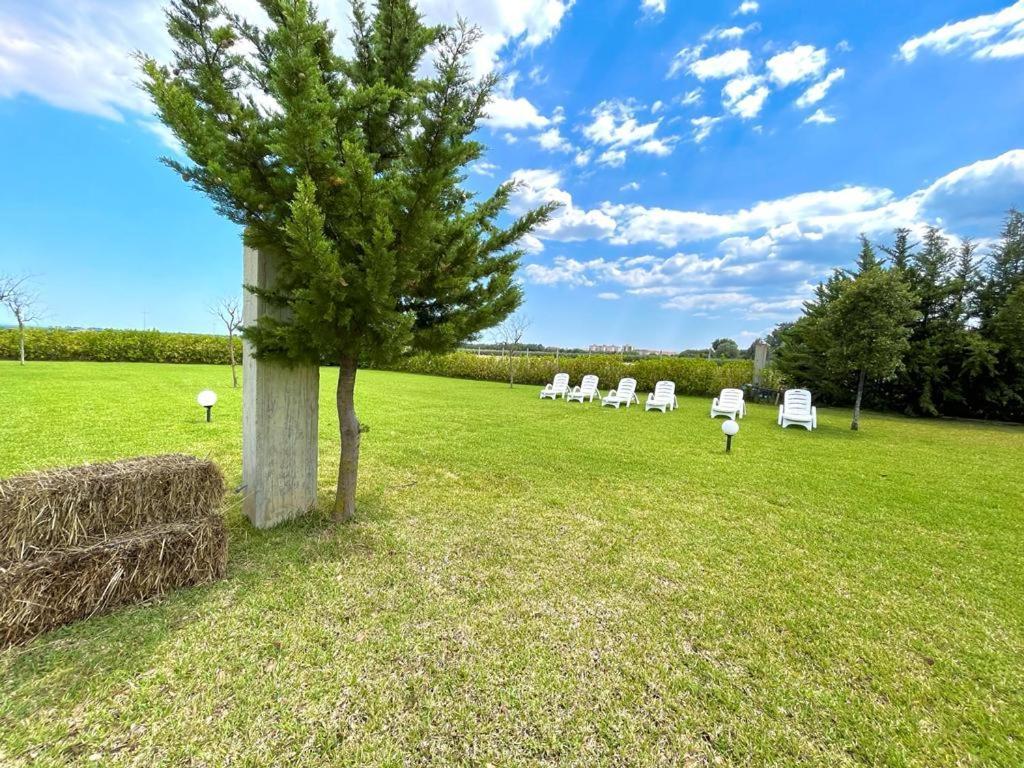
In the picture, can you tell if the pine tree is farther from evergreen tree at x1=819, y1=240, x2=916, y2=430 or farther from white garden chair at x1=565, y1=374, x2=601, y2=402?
white garden chair at x1=565, y1=374, x2=601, y2=402

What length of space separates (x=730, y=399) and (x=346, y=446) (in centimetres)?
1098

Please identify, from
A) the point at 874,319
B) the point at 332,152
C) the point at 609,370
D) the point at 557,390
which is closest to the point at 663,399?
the point at 557,390

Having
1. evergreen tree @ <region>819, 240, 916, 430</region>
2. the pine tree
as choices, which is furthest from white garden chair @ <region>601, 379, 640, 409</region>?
the pine tree

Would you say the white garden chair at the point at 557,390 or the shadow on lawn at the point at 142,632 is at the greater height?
the white garden chair at the point at 557,390

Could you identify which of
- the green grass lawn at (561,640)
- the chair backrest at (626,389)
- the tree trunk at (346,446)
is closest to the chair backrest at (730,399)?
the chair backrest at (626,389)

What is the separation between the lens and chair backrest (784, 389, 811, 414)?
9.92m

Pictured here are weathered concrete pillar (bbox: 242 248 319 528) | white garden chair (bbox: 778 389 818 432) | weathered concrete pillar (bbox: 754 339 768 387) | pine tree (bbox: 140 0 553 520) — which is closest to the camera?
pine tree (bbox: 140 0 553 520)

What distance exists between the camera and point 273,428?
3.33 m

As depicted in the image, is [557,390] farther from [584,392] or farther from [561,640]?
[561,640]

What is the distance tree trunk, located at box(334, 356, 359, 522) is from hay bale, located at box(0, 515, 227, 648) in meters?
0.98

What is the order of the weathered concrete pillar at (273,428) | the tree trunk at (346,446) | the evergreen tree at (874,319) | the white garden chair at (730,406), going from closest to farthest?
the weathered concrete pillar at (273,428), the tree trunk at (346,446), the evergreen tree at (874,319), the white garden chair at (730,406)

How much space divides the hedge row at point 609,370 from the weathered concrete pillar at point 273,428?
9.56m

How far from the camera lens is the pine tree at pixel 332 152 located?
237 cm

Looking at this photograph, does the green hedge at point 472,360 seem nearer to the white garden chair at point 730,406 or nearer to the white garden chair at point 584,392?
the white garden chair at point 584,392
